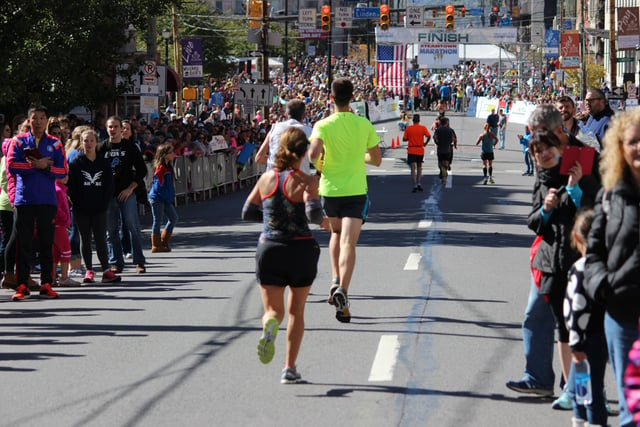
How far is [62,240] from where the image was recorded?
45.2ft

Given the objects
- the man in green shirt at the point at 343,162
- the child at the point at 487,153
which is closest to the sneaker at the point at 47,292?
the man in green shirt at the point at 343,162

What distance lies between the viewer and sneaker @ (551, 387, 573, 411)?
7027mm

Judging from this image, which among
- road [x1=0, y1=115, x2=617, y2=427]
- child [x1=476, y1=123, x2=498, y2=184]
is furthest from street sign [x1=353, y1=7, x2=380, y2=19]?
road [x1=0, y1=115, x2=617, y2=427]

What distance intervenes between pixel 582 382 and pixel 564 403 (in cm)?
96

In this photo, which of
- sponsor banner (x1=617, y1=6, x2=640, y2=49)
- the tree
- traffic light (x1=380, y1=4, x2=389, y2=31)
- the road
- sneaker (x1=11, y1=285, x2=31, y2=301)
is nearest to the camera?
the road

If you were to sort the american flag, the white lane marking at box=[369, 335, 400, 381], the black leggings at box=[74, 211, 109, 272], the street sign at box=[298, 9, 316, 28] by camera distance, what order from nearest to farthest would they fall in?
1. the white lane marking at box=[369, 335, 400, 381]
2. the black leggings at box=[74, 211, 109, 272]
3. the american flag
4. the street sign at box=[298, 9, 316, 28]

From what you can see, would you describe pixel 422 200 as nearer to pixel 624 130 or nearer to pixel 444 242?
pixel 444 242

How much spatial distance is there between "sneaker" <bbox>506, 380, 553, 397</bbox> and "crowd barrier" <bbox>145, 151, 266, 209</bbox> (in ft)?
58.2

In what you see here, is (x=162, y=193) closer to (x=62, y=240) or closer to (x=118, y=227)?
(x=118, y=227)

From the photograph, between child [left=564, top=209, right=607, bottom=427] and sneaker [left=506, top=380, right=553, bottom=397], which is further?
sneaker [left=506, top=380, right=553, bottom=397]

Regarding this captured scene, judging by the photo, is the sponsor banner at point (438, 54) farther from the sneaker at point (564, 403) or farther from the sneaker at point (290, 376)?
the sneaker at point (564, 403)

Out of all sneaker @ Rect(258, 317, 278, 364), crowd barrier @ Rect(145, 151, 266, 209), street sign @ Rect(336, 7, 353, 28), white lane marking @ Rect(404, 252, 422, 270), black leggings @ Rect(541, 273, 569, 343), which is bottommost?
crowd barrier @ Rect(145, 151, 266, 209)

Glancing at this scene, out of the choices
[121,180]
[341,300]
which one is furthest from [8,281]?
[341,300]

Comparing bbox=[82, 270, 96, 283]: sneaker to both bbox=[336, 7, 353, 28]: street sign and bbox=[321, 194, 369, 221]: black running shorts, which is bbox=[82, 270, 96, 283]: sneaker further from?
bbox=[336, 7, 353, 28]: street sign
